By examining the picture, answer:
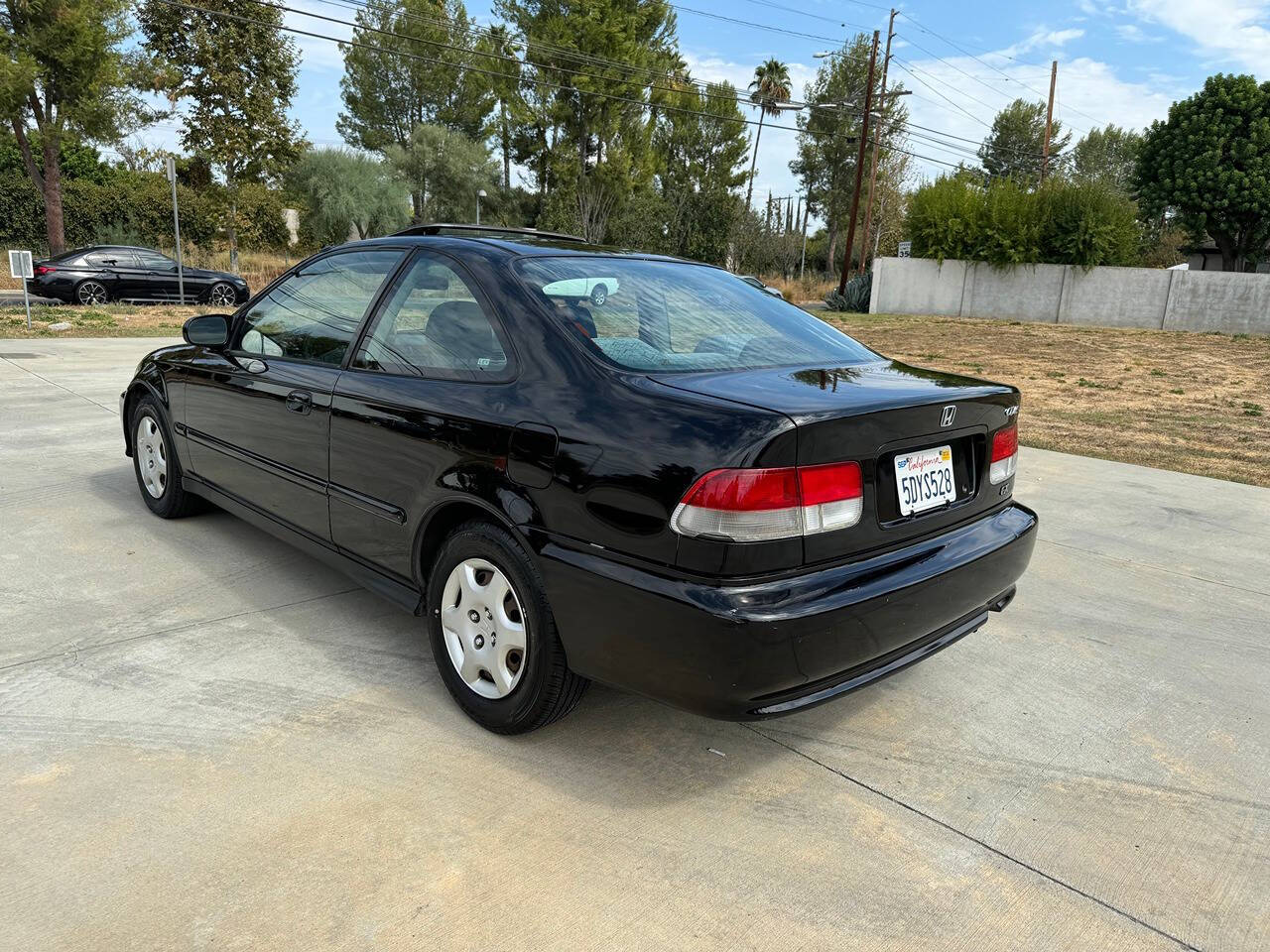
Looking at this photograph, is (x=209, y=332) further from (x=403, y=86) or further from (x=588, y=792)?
(x=403, y=86)

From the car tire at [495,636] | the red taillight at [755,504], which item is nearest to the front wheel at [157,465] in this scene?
the car tire at [495,636]

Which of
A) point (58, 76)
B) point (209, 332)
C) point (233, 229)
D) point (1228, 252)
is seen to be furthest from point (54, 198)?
point (1228, 252)

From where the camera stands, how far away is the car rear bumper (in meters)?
2.09

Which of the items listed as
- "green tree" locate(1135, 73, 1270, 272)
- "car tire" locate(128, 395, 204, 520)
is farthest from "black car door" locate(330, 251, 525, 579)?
"green tree" locate(1135, 73, 1270, 272)

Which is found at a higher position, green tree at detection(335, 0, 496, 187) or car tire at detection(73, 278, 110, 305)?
green tree at detection(335, 0, 496, 187)

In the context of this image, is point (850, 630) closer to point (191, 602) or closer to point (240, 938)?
point (240, 938)

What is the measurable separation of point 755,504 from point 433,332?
1.41 m

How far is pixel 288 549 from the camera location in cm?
427

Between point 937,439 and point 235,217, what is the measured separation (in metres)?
34.0

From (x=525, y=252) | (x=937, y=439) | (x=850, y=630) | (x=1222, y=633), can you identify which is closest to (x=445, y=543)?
(x=525, y=252)

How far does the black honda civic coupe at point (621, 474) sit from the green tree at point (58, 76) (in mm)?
25236

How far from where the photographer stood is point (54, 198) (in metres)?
25.1

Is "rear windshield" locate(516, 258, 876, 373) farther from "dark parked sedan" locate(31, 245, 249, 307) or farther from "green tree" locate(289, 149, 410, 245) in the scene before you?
"green tree" locate(289, 149, 410, 245)

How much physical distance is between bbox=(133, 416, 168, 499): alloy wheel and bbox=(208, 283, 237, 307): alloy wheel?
16569 mm
